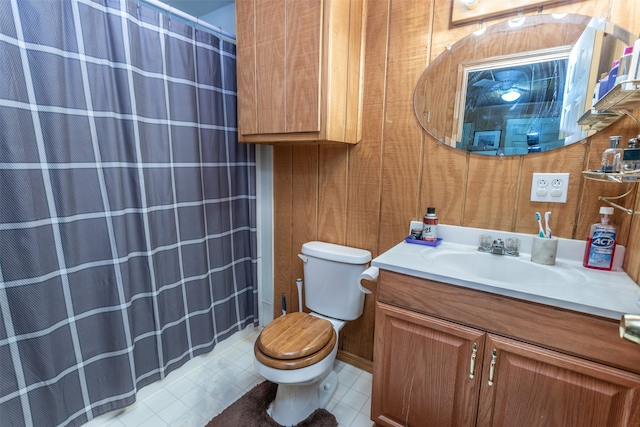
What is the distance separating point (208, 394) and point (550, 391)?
4.72ft

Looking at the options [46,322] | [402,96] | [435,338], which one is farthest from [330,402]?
[402,96]

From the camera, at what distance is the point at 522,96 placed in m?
1.19

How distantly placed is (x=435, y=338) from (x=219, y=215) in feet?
4.03

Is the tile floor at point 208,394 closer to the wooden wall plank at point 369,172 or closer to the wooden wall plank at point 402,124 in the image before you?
the wooden wall plank at point 369,172

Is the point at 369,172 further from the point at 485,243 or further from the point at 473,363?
the point at 473,363

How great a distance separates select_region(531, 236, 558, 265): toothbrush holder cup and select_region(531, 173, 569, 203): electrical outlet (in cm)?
16

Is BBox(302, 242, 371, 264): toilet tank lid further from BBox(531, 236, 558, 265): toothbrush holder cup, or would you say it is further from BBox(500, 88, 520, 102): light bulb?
BBox(500, 88, 520, 102): light bulb

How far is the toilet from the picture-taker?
121cm

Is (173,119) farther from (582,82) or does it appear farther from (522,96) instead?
(582,82)

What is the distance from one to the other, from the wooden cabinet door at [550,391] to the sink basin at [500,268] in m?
0.24

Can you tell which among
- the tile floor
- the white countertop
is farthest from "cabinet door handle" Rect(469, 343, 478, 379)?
the tile floor

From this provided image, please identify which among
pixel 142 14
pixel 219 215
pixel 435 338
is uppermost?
pixel 142 14

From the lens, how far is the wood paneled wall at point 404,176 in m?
1.12

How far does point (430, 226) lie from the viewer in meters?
1.33
